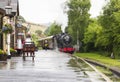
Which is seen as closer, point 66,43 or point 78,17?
point 66,43

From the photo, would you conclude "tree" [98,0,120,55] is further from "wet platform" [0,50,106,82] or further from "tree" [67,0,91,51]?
"wet platform" [0,50,106,82]

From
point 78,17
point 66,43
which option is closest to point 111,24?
point 66,43

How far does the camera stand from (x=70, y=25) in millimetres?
92000

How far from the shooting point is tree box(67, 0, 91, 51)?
90875mm

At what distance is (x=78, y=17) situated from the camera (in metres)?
92.5

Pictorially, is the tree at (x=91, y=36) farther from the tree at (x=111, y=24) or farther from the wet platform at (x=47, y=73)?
the wet platform at (x=47, y=73)

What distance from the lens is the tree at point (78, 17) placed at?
298ft

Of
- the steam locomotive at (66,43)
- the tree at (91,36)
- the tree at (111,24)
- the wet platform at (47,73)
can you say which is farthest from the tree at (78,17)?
the wet platform at (47,73)

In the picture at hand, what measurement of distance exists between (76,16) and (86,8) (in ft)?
10.0

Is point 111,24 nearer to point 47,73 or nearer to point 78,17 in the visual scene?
point 78,17

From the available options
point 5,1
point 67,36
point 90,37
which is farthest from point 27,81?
point 90,37

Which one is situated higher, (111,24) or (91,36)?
(111,24)

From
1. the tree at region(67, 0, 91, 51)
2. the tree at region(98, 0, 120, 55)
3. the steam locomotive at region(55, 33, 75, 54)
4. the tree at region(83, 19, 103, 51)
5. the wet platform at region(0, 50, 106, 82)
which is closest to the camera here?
the wet platform at region(0, 50, 106, 82)

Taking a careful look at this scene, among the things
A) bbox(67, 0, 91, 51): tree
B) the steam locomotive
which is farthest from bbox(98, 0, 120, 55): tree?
bbox(67, 0, 91, 51): tree
